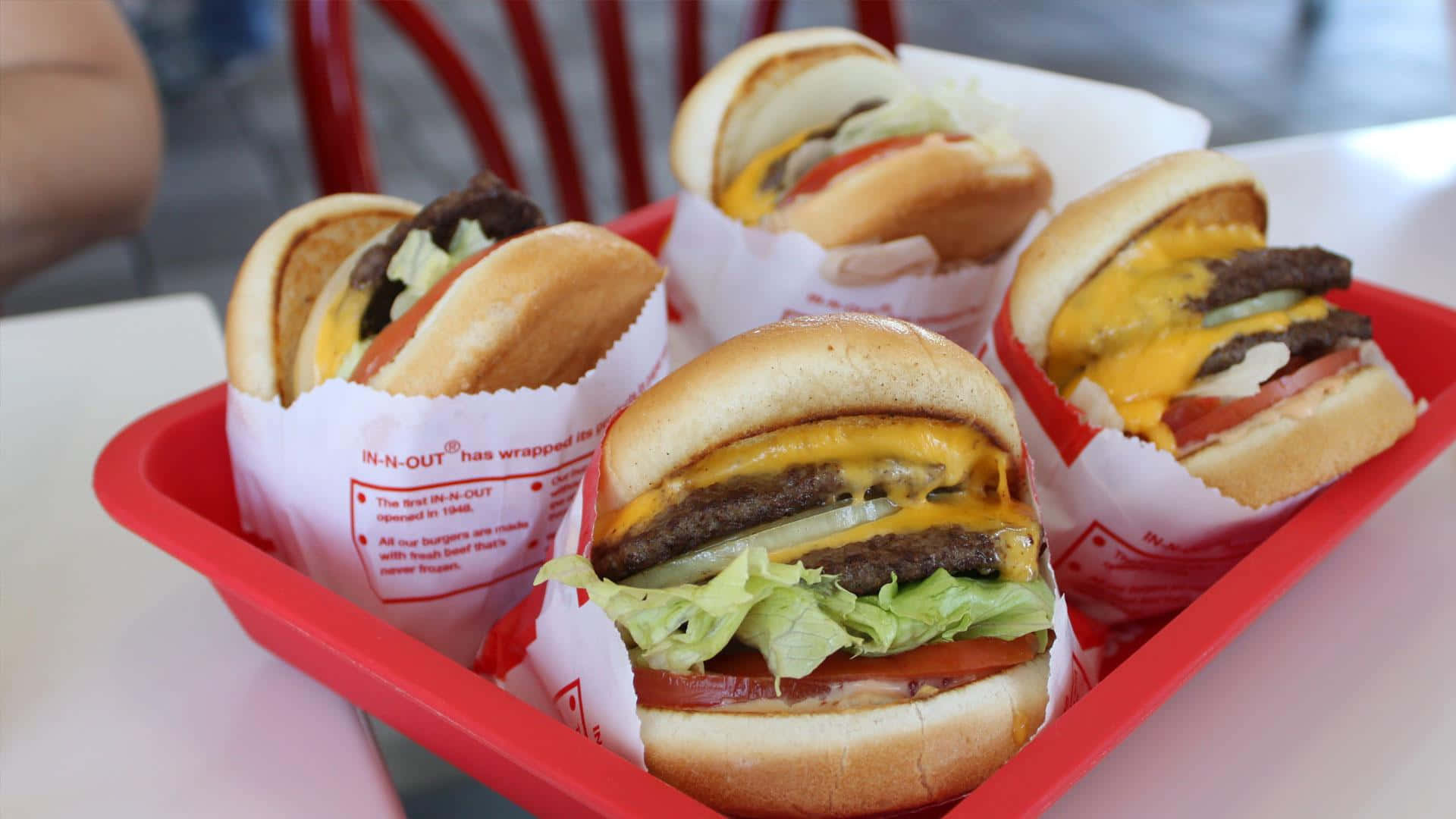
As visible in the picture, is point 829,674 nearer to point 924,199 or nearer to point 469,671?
point 469,671

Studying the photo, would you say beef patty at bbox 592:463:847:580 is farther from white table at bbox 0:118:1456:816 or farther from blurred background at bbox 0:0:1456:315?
blurred background at bbox 0:0:1456:315

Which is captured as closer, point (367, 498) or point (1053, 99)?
point (367, 498)

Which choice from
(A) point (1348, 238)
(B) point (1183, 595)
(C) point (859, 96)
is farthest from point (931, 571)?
(A) point (1348, 238)

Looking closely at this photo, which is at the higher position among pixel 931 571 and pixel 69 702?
pixel 931 571

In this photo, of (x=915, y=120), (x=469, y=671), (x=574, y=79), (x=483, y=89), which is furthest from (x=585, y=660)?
(x=574, y=79)

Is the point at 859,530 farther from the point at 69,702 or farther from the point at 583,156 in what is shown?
the point at 583,156

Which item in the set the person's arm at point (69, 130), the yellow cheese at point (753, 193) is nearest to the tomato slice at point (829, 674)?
the yellow cheese at point (753, 193)

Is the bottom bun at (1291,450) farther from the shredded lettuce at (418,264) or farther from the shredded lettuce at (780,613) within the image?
the shredded lettuce at (418,264)

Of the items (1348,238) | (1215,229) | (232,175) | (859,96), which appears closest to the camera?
(1215,229)
